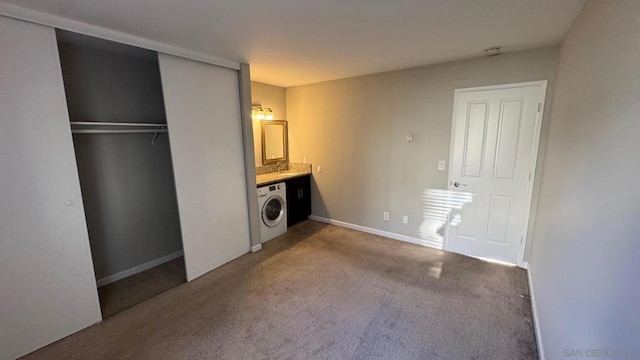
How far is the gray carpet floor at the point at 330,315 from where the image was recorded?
194cm

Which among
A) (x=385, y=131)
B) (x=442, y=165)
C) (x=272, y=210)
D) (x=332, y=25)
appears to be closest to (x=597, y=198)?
(x=332, y=25)

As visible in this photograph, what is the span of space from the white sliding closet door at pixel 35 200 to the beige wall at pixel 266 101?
2328mm

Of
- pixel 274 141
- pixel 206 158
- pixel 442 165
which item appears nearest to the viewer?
pixel 206 158

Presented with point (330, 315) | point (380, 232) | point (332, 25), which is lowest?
point (330, 315)

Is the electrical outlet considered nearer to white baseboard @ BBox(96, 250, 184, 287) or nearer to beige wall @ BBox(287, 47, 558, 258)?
beige wall @ BBox(287, 47, 558, 258)

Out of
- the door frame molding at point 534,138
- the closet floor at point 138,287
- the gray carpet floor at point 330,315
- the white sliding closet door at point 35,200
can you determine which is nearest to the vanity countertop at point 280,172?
the gray carpet floor at point 330,315

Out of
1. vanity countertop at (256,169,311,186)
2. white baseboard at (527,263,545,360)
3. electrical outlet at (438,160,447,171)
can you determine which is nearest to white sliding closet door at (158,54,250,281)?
vanity countertop at (256,169,311,186)

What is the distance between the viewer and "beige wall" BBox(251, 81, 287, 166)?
13.7ft

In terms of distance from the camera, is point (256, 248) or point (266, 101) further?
point (266, 101)

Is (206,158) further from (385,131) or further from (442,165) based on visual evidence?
(442,165)

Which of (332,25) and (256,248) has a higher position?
(332,25)

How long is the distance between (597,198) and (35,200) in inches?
133

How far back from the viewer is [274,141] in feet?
14.9

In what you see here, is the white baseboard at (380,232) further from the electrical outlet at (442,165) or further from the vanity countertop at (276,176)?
the electrical outlet at (442,165)
